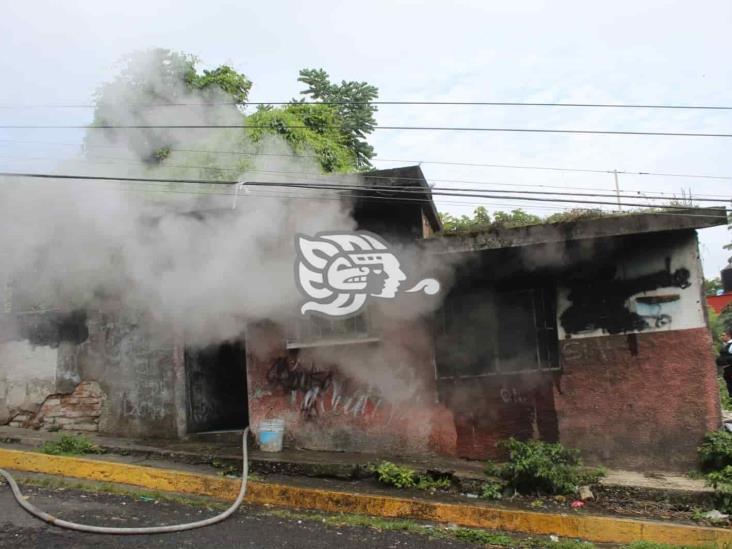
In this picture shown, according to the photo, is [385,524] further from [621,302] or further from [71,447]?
[71,447]

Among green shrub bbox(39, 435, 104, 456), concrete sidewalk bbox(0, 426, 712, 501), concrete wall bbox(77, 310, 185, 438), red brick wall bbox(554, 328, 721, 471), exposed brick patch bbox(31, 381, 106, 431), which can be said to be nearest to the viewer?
concrete sidewalk bbox(0, 426, 712, 501)

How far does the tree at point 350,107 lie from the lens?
16.4 metres

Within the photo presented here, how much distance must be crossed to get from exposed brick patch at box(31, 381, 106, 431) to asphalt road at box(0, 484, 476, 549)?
7.56ft

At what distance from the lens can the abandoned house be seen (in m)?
6.68

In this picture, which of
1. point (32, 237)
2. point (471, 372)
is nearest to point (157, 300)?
point (32, 237)

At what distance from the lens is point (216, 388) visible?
9109 mm

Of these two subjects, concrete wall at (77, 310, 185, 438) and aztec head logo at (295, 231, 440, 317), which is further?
concrete wall at (77, 310, 185, 438)

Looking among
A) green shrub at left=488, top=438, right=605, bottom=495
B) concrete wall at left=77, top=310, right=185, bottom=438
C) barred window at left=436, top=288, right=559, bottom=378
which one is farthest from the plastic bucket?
green shrub at left=488, top=438, right=605, bottom=495

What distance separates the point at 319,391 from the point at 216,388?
2.21 m

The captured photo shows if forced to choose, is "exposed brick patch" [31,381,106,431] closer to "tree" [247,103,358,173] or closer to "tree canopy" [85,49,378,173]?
"tree canopy" [85,49,378,173]

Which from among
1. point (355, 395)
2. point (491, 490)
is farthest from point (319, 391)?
point (491, 490)

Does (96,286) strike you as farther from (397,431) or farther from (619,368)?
(619,368)

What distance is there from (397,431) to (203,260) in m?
3.25

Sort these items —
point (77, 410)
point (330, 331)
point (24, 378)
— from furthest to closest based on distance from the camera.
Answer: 1. point (24, 378)
2. point (77, 410)
3. point (330, 331)
